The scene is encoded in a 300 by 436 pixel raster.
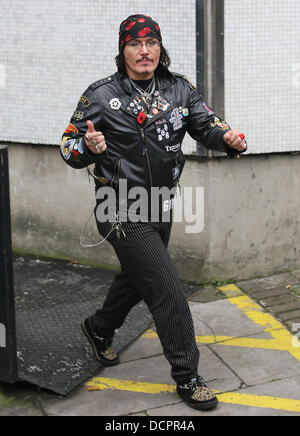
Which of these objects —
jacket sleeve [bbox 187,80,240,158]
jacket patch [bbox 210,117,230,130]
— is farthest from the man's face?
jacket patch [bbox 210,117,230,130]

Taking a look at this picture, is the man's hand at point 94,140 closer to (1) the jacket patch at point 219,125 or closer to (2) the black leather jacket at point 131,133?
(2) the black leather jacket at point 131,133

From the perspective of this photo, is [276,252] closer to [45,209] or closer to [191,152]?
[191,152]

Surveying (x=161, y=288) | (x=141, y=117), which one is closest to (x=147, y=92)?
(x=141, y=117)

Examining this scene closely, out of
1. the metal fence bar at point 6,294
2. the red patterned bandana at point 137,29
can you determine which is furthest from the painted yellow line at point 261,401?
the red patterned bandana at point 137,29

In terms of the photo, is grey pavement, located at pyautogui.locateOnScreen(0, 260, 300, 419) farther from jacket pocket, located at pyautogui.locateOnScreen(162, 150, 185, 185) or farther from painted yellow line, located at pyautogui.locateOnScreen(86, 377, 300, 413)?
jacket pocket, located at pyautogui.locateOnScreen(162, 150, 185, 185)

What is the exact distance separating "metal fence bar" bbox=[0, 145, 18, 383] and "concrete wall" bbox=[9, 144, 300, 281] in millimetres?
2013

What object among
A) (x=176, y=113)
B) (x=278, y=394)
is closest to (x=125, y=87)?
(x=176, y=113)

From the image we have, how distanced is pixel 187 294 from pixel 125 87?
2079 mm

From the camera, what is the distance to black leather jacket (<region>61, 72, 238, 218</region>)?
13.2 ft

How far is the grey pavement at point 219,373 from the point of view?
13.5ft

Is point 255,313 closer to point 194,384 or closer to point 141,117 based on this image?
point 194,384

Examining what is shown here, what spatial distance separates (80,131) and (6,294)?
0.96 m

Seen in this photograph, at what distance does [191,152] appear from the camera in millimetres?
5652

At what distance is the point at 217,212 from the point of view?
18.8 ft
